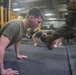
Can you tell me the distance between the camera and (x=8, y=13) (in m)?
6.62

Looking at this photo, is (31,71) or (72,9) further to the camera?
(72,9)

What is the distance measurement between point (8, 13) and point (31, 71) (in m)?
4.92

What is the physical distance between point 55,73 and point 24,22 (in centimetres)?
82

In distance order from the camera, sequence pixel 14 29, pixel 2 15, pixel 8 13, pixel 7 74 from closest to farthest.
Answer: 1. pixel 7 74
2. pixel 14 29
3. pixel 2 15
4. pixel 8 13

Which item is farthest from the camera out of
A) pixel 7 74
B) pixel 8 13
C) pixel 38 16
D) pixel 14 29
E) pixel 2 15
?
pixel 8 13

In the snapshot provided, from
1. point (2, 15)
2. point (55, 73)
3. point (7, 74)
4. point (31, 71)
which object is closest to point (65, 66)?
point (55, 73)

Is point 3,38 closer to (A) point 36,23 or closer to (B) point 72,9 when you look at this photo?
(A) point 36,23

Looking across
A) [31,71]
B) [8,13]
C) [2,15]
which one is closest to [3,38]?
[31,71]

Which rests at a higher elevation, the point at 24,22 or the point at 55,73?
the point at 24,22

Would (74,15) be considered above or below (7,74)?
above

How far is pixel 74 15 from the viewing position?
246cm

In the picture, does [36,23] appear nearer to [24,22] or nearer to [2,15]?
[24,22]

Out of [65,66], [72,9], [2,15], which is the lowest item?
[65,66]

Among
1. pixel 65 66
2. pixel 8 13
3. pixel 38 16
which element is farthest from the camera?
pixel 8 13
